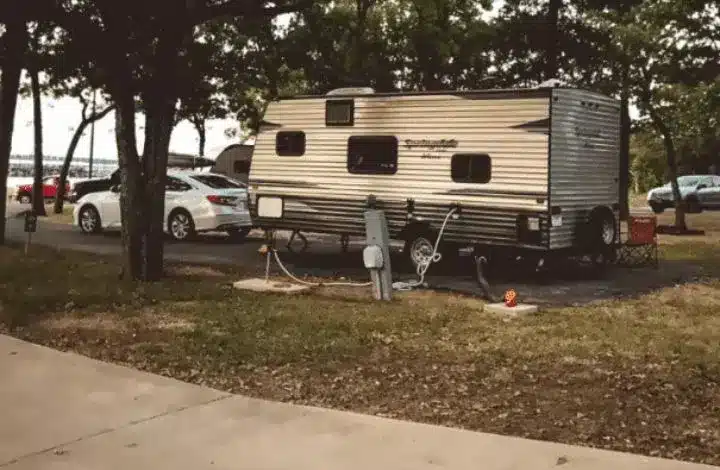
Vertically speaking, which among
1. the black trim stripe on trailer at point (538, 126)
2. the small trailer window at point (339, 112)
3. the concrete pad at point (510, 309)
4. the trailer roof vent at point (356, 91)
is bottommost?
the concrete pad at point (510, 309)

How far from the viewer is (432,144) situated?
14391 mm

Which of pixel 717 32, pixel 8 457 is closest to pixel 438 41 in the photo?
pixel 717 32

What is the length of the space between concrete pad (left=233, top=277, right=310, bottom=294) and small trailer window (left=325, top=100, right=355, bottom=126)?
3.76 meters

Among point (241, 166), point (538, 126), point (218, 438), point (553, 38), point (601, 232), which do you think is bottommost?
point (218, 438)

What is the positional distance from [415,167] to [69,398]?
8.96 meters

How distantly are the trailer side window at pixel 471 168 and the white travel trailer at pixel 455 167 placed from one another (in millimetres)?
17

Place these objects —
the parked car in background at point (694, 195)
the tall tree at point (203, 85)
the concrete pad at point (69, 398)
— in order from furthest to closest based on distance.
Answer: the parked car in background at point (694, 195), the tall tree at point (203, 85), the concrete pad at point (69, 398)

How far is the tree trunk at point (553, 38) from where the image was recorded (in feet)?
91.7

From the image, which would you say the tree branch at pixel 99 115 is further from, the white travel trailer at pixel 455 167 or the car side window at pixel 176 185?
the white travel trailer at pixel 455 167

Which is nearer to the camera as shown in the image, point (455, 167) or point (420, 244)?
point (455, 167)

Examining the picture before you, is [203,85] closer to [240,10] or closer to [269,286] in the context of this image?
[240,10]

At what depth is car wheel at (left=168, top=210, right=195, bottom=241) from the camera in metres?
20.1

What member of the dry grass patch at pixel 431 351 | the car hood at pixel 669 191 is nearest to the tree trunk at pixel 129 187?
the dry grass patch at pixel 431 351

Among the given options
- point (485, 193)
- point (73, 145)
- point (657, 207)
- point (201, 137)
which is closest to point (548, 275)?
Answer: point (485, 193)
